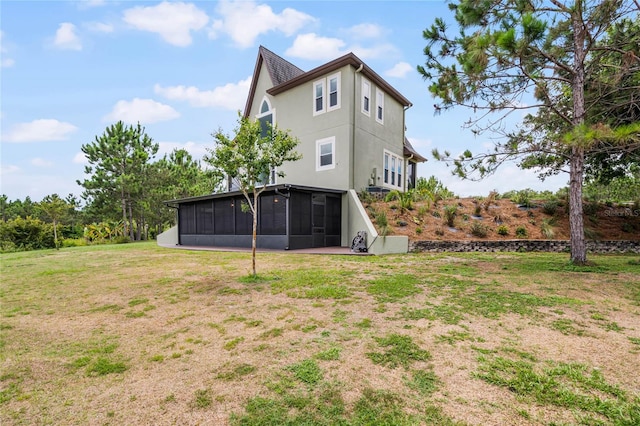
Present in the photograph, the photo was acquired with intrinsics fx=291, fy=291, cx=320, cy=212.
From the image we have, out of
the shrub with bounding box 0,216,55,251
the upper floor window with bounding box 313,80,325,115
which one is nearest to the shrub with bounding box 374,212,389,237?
the upper floor window with bounding box 313,80,325,115

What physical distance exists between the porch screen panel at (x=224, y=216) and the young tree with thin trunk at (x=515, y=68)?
11080 mm

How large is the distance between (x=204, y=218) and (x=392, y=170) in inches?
455

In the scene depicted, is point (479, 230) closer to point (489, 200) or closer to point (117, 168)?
point (489, 200)

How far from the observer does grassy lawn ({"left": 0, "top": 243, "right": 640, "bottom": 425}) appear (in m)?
1.97

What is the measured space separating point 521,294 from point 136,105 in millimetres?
32307

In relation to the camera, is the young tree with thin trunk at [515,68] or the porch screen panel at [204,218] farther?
the porch screen panel at [204,218]

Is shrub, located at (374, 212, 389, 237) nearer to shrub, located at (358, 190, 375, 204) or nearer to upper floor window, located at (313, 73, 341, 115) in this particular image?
shrub, located at (358, 190, 375, 204)

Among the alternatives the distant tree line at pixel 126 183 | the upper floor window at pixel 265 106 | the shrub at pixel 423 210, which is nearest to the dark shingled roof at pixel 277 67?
the upper floor window at pixel 265 106

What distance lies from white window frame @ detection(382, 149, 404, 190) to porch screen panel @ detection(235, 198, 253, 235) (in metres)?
7.73

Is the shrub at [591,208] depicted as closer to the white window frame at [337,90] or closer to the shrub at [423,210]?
the shrub at [423,210]

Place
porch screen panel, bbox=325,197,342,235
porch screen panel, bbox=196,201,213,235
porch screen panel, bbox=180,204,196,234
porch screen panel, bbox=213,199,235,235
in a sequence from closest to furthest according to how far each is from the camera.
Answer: porch screen panel, bbox=325,197,342,235 < porch screen panel, bbox=213,199,235,235 < porch screen panel, bbox=196,201,213,235 < porch screen panel, bbox=180,204,196,234

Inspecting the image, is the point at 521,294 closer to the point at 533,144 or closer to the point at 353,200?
the point at 533,144

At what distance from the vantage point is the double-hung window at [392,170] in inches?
664

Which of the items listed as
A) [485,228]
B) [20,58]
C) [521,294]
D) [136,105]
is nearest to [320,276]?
[521,294]
